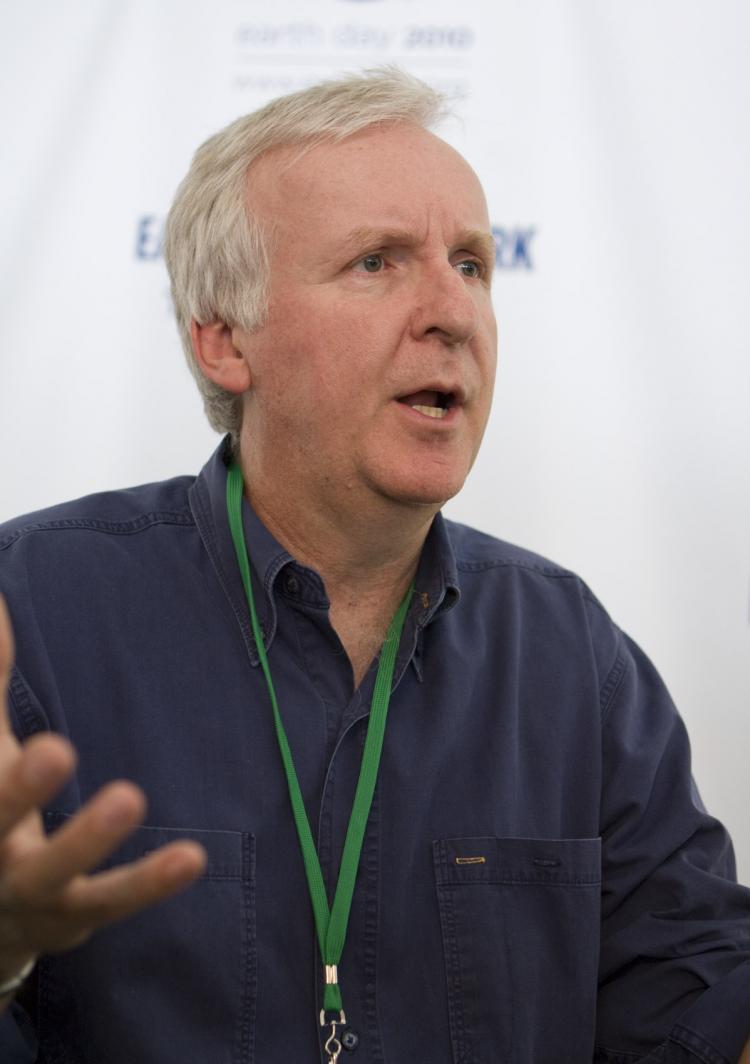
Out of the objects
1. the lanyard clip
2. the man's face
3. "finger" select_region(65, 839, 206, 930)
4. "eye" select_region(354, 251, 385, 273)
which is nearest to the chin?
the man's face

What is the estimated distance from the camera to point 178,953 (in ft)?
4.13

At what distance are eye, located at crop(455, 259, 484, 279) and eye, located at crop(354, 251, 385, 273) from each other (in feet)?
0.43

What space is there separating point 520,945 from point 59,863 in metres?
0.80

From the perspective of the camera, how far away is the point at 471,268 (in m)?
1.62

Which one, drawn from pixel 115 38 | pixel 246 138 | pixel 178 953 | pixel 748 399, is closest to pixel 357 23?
pixel 115 38

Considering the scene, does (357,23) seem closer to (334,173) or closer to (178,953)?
A: (334,173)

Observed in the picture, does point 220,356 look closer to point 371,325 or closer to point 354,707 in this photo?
point 371,325

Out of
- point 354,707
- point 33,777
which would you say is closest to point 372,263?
point 354,707

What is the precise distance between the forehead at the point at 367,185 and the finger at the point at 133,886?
3.12 feet

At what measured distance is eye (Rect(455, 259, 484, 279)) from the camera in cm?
160

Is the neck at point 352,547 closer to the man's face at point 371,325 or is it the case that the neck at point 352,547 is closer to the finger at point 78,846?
the man's face at point 371,325

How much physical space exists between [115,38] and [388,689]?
1.38 m

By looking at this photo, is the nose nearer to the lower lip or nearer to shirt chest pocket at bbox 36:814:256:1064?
the lower lip

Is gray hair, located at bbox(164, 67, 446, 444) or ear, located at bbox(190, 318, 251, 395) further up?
gray hair, located at bbox(164, 67, 446, 444)
